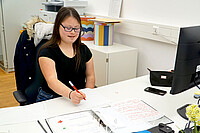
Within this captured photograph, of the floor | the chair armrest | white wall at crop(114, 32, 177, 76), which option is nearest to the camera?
the chair armrest

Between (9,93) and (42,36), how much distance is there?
6.02ft

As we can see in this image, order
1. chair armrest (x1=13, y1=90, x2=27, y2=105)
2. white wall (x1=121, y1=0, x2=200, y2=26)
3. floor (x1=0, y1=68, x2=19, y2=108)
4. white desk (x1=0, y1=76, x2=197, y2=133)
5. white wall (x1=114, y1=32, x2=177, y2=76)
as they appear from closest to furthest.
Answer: white desk (x1=0, y1=76, x2=197, y2=133), chair armrest (x1=13, y1=90, x2=27, y2=105), white wall (x1=121, y1=0, x2=200, y2=26), white wall (x1=114, y1=32, x2=177, y2=76), floor (x1=0, y1=68, x2=19, y2=108)

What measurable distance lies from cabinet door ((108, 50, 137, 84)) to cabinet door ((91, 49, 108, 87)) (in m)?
0.05

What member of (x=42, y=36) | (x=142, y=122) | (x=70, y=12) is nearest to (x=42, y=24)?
(x=42, y=36)

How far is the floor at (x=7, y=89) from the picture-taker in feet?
9.23

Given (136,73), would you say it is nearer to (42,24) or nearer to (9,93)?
(42,24)

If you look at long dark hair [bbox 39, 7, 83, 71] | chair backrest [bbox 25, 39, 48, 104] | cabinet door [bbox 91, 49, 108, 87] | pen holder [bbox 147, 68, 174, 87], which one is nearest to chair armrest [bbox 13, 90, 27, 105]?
chair backrest [bbox 25, 39, 48, 104]

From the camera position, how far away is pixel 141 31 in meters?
2.39

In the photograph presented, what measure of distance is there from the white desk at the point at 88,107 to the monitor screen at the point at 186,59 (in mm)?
175

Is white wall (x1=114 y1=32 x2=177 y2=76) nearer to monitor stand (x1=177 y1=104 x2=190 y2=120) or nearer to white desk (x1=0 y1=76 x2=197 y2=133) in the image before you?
white desk (x1=0 y1=76 x2=197 y2=133)

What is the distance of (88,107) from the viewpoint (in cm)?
124

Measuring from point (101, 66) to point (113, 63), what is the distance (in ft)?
0.42

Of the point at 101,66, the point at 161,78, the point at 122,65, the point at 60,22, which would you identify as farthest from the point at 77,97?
the point at 122,65

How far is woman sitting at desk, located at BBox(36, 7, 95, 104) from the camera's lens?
144cm
